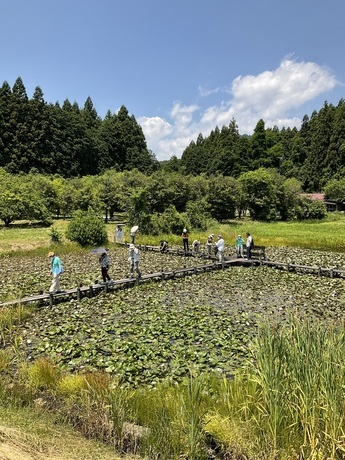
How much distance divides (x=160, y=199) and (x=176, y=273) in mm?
26502

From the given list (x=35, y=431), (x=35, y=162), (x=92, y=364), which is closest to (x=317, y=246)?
(x=92, y=364)

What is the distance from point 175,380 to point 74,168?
7367 centimetres

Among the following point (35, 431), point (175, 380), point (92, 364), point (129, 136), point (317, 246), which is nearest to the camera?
point (35, 431)

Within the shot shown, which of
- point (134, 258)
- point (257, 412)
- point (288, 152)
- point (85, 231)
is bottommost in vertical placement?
point (257, 412)

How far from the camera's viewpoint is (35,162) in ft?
230

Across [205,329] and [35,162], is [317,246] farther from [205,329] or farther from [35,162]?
[35,162]

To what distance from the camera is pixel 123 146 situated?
95750mm

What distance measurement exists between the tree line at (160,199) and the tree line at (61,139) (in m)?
20.6

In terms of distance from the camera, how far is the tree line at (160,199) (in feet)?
122

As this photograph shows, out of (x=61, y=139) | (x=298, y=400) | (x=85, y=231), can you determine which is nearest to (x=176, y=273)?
(x=85, y=231)

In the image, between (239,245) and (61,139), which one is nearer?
(239,245)

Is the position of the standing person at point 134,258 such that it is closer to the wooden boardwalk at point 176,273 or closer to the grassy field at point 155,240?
the wooden boardwalk at point 176,273

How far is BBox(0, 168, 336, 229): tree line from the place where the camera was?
37281mm

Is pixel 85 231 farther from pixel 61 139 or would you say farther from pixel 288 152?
pixel 288 152
